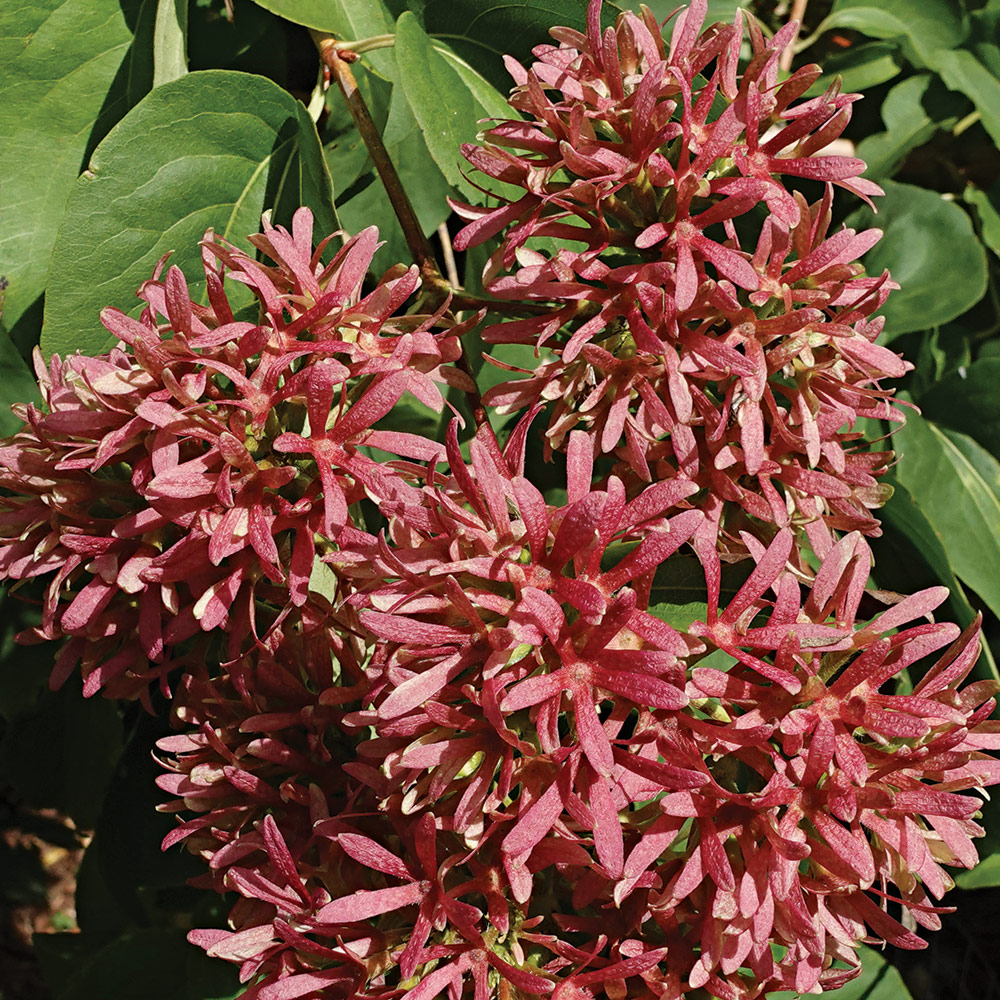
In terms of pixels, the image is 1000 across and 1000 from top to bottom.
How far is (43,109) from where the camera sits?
3.95 ft

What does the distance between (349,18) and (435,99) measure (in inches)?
8.2

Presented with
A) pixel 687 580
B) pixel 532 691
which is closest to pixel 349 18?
pixel 687 580

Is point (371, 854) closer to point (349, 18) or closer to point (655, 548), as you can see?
point (655, 548)

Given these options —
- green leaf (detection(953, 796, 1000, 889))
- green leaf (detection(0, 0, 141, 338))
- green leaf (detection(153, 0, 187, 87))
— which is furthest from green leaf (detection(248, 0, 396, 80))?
green leaf (detection(953, 796, 1000, 889))

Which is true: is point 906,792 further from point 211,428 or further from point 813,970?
point 211,428

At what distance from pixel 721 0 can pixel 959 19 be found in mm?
450

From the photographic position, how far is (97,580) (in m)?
0.89

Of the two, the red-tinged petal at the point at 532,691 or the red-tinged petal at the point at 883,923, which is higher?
the red-tinged petal at the point at 532,691

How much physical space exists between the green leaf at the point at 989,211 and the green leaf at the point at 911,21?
0.25 meters

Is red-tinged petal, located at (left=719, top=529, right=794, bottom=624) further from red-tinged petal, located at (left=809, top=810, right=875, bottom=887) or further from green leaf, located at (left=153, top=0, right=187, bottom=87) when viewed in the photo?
green leaf, located at (left=153, top=0, right=187, bottom=87)

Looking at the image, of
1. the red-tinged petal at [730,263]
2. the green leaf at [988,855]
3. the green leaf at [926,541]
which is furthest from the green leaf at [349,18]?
the green leaf at [988,855]

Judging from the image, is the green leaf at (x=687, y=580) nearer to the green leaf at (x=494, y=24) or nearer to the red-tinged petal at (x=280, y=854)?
the red-tinged petal at (x=280, y=854)

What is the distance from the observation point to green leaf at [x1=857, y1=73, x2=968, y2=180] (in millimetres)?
1721

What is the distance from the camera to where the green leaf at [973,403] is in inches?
66.7
